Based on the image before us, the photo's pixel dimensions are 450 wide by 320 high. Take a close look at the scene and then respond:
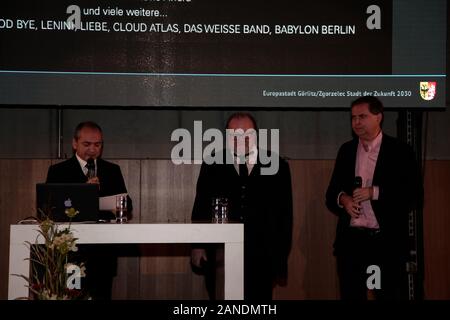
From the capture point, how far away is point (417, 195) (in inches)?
154

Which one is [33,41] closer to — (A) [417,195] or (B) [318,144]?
(B) [318,144]

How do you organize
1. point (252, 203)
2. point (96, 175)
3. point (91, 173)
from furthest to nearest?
point (96, 175)
point (252, 203)
point (91, 173)

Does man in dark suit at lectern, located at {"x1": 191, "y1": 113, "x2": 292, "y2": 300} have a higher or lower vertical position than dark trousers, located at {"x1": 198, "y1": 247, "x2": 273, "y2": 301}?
higher

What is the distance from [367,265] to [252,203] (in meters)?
0.79

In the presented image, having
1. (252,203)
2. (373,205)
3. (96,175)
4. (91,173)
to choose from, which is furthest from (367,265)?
(96,175)

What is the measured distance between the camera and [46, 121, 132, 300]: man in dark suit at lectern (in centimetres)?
428

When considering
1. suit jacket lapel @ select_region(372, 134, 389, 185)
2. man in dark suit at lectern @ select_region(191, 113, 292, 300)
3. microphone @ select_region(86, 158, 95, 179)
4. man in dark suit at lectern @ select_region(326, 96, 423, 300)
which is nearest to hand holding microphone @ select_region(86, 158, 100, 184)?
microphone @ select_region(86, 158, 95, 179)

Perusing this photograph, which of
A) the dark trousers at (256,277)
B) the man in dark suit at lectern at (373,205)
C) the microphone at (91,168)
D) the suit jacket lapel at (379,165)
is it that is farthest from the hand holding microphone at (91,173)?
the suit jacket lapel at (379,165)

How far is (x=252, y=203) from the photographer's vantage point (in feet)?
12.8

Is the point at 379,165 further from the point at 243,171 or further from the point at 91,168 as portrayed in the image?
the point at 91,168

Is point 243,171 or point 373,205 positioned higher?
point 243,171

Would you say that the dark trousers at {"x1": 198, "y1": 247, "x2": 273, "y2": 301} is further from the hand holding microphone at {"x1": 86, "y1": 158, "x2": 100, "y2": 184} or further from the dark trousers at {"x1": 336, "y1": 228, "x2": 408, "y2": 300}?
the hand holding microphone at {"x1": 86, "y1": 158, "x2": 100, "y2": 184}

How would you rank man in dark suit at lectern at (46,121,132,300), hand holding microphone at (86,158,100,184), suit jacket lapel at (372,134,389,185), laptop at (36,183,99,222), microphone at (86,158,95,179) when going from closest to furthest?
laptop at (36,183,99,222) < hand holding microphone at (86,158,100,184) < microphone at (86,158,95,179) < suit jacket lapel at (372,134,389,185) < man in dark suit at lectern at (46,121,132,300)
